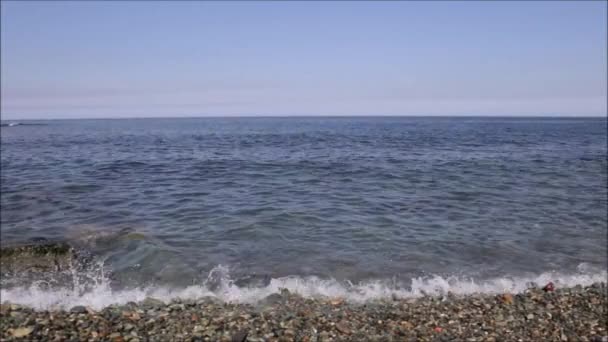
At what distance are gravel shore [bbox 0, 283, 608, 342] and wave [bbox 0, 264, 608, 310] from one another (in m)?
0.35

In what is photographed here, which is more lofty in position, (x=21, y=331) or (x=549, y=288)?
(x=21, y=331)

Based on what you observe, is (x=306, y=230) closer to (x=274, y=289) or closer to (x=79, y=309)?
(x=274, y=289)

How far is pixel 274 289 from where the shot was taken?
8.29 meters

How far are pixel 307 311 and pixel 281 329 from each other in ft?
2.90

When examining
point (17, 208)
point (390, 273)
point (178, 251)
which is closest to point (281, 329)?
point (390, 273)

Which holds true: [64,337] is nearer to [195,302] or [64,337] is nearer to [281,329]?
[195,302]

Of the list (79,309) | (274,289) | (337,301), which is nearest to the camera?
(79,309)

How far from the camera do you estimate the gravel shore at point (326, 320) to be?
619 centimetres

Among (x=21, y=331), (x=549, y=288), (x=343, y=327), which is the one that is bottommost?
(x=549, y=288)

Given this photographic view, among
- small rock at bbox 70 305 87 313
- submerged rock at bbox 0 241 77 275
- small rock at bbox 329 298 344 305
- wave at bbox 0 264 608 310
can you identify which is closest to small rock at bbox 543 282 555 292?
wave at bbox 0 264 608 310

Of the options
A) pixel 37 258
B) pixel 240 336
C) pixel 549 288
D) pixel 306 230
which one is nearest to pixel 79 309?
pixel 240 336

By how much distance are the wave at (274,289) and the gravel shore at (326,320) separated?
0.35 meters

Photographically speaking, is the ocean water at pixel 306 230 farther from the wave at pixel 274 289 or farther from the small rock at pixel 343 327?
the small rock at pixel 343 327

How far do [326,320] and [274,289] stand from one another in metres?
1.79
